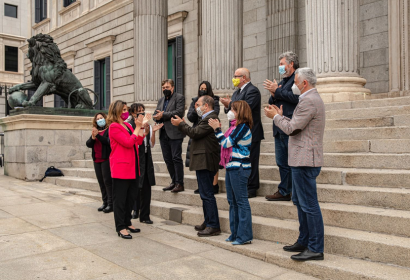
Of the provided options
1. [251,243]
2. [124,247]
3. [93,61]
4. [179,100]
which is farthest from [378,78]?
[93,61]

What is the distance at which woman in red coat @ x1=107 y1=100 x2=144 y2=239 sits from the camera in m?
5.57

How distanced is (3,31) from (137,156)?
133ft

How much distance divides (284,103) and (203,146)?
1.27m

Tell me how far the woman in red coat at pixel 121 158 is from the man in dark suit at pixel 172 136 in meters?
1.34

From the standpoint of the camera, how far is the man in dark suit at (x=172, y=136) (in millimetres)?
7086

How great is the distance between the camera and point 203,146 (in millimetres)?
5559

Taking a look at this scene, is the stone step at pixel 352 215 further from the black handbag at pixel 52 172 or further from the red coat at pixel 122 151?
the black handbag at pixel 52 172

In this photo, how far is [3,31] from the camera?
1586 inches

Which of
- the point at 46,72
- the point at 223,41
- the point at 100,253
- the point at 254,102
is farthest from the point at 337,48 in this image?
the point at 46,72

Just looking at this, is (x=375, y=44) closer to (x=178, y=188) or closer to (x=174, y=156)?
(x=174, y=156)

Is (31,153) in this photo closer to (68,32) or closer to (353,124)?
(353,124)

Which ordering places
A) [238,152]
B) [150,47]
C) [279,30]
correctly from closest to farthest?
[238,152]
[150,47]
[279,30]

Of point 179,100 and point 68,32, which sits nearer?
point 179,100

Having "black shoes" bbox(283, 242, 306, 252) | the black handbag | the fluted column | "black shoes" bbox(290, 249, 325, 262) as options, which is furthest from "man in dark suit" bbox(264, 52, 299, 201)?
the black handbag
